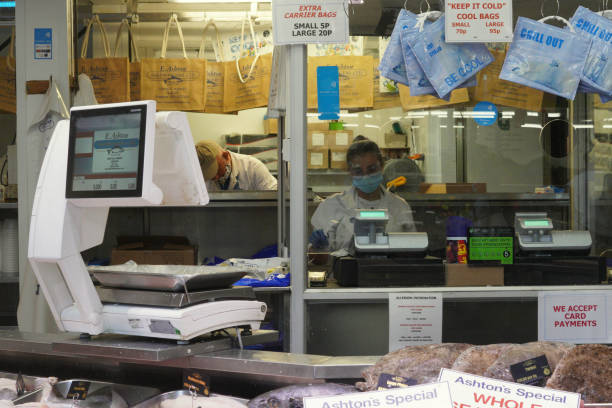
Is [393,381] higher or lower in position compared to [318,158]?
lower

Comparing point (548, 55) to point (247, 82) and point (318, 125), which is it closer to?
point (318, 125)

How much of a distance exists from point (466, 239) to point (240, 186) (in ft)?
8.32

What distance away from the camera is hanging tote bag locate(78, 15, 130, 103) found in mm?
4859

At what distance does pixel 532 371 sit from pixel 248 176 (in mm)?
4128

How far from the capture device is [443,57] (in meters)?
3.14

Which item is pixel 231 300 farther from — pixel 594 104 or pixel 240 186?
pixel 240 186

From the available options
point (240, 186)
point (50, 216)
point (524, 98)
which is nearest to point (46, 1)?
point (240, 186)

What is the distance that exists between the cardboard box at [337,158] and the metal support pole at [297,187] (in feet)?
0.80

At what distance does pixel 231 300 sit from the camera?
1.99m

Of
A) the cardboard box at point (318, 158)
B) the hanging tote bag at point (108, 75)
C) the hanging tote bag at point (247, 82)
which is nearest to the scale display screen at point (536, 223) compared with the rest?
the cardboard box at point (318, 158)

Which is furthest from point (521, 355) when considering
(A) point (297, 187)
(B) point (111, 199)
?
(A) point (297, 187)

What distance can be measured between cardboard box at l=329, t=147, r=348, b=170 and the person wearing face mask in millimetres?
41

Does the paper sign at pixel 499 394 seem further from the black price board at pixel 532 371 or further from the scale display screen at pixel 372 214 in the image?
the scale display screen at pixel 372 214

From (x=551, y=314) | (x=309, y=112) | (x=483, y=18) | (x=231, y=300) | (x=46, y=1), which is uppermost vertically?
(x=46, y=1)
